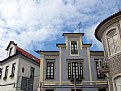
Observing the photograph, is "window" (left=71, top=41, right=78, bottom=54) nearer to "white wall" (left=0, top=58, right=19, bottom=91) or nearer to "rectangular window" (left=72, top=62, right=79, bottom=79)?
"rectangular window" (left=72, top=62, right=79, bottom=79)

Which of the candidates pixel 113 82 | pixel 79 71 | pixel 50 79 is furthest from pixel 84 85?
pixel 113 82

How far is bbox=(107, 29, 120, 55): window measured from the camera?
13.5 meters

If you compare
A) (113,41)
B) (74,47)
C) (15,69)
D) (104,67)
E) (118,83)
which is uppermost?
(74,47)

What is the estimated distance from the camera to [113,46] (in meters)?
13.9

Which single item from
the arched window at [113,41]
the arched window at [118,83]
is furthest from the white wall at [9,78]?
the arched window at [118,83]

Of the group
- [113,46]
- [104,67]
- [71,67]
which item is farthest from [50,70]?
[113,46]

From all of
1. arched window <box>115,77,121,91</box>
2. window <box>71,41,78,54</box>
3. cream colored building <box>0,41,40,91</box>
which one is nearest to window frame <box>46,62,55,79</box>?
cream colored building <box>0,41,40,91</box>

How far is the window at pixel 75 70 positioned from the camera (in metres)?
21.1

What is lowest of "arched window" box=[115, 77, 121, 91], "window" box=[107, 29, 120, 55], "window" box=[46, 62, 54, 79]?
"arched window" box=[115, 77, 121, 91]

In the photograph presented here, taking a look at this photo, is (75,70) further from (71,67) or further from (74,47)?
(74,47)

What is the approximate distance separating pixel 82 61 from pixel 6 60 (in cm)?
1190

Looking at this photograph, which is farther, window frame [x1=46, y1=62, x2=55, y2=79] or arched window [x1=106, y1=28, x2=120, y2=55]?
window frame [x1=46, y1=62, x2=55, y2=79]

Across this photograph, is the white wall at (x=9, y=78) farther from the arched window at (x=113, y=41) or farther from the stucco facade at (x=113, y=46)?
the arched window at (x=113, y=41)

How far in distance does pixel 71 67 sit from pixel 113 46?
8.65 meters
